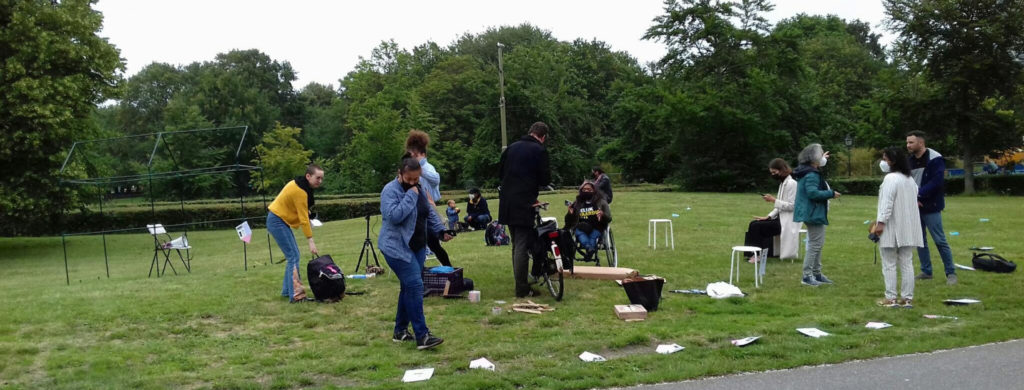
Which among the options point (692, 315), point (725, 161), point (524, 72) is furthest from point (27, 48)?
point (524, 72)

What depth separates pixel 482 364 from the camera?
585 centimetres

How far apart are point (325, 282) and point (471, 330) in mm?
2453

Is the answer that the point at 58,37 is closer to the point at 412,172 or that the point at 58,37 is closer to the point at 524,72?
the point at 412,172

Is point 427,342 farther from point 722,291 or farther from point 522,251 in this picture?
point 722,291

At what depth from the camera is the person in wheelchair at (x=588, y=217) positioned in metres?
10.9

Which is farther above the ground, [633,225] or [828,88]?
[828,88]

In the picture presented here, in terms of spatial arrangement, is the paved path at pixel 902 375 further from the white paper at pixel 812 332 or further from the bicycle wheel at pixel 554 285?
the bicycle wheel at pixel 554 285

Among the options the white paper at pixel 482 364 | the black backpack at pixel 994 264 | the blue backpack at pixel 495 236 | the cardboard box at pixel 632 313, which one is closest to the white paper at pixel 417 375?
the white paper at pixel 482 364

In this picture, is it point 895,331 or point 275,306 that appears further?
point 275,306

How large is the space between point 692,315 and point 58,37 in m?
24.3

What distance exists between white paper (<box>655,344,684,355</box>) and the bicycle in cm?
215

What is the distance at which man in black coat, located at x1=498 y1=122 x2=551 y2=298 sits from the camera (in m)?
8.31

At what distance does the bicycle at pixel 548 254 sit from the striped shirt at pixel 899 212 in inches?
137

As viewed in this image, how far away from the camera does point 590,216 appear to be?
1091 centimetres
